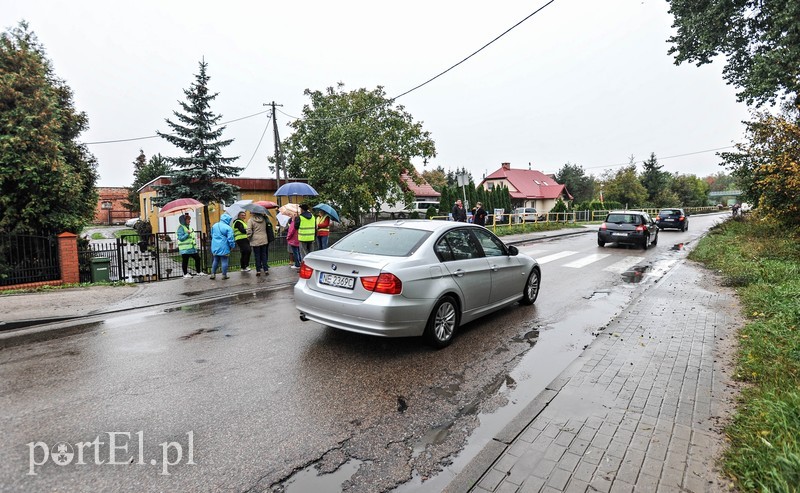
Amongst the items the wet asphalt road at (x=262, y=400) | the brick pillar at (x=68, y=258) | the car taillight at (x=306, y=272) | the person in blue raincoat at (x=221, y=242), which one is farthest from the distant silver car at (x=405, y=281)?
the brick pillar at (x=68, y=258)

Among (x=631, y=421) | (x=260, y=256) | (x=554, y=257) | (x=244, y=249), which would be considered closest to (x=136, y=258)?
(x=244, y=249)

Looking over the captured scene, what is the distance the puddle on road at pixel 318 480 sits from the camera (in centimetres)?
251

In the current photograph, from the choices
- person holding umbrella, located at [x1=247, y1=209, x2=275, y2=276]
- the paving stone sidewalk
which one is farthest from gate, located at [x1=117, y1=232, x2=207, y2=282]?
the paving stone sidewalk

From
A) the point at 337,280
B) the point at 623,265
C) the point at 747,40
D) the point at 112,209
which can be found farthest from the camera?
the point at 112,209

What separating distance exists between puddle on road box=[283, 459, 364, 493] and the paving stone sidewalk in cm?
71

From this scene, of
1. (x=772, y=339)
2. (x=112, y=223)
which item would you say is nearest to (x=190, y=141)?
(x=772, y=339)

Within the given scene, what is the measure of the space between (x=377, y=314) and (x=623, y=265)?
10478 millimetres

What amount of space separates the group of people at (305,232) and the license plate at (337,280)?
19.3 ft

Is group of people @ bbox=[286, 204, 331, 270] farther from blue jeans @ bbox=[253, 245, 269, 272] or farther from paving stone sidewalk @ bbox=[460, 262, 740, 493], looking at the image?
paving stone sidewalk @ bbox=[460, 262, 740, 493]

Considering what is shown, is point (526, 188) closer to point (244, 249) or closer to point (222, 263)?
point (244, 249)

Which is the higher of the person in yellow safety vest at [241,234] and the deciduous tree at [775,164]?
the deciduous tree at [775,164]

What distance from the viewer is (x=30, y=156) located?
10617mm

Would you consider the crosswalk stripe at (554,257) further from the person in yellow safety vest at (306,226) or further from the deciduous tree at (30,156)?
the deciduous tree at (30,156)

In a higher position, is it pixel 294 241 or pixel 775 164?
pixel 775 164
